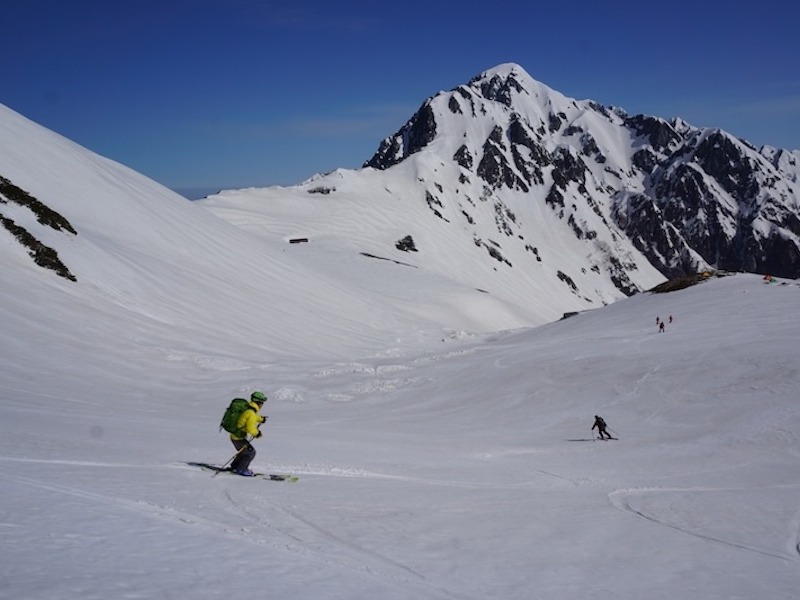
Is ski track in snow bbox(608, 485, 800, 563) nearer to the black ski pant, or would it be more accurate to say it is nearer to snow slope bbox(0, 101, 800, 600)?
snow slope bbox(0, 101, 800, 600)

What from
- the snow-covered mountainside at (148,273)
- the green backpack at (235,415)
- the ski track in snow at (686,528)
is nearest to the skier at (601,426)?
the ski track in snow at (686,528)

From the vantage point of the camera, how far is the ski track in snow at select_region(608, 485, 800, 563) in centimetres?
1094

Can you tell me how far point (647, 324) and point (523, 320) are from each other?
A: 2131 inches

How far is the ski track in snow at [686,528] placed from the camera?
35.9 ft

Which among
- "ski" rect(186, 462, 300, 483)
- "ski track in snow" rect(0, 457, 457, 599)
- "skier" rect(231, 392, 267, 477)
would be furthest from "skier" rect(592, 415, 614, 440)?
"ski track in snow" rect(0, 457, 457, 599)

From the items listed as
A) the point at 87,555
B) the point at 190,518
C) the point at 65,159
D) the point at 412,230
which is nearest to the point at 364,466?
the point at 190,518

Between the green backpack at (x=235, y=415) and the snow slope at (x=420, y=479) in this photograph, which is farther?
the green backpack at (x=235, y=415)

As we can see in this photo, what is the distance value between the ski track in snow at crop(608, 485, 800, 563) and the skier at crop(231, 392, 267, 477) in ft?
24.5

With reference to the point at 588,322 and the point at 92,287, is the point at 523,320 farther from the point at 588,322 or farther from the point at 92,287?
the point at 92,287

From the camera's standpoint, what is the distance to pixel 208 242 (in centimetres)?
6406

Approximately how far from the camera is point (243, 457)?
42.2 feet

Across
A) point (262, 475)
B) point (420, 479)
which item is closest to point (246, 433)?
point (262, 475)

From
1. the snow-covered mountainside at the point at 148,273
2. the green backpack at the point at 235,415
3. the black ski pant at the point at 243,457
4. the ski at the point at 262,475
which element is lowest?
the ski at the point at 262,475

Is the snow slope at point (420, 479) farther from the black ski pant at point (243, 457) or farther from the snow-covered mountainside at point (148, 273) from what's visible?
the snow-covered mountainside at point (148, 273)
